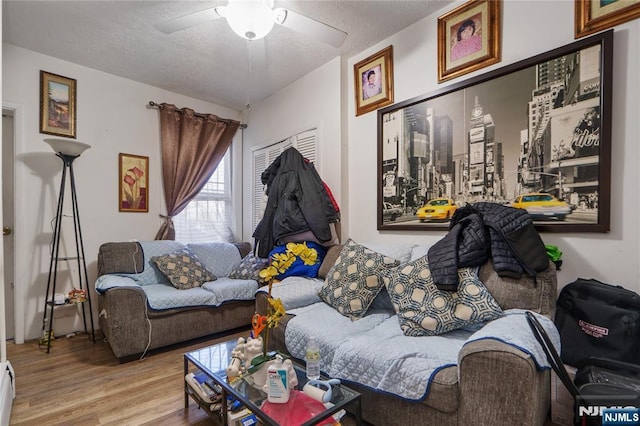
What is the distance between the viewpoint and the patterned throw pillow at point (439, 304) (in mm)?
1535

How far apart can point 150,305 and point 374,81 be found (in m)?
2.61

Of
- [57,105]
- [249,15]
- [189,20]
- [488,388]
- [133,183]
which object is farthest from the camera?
[133,183]

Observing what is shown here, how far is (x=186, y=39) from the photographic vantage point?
Result: 2.53 metres

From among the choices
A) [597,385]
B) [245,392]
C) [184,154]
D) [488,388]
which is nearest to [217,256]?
[184,154]

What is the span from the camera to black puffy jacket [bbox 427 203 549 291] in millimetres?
1550

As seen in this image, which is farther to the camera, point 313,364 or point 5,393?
point 5,393

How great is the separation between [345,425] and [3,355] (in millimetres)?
1906

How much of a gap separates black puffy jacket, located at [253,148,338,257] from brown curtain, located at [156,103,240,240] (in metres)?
1.13

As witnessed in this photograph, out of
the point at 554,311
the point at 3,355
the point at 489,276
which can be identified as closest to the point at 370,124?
the point at 489,276

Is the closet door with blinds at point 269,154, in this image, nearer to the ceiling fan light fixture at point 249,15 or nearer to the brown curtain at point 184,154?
the brown curtain at point 184,154

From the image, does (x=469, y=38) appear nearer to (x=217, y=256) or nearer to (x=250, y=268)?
(x=250, y=268)

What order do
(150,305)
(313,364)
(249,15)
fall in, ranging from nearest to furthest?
(313,364)
(249,15)
(150,305)

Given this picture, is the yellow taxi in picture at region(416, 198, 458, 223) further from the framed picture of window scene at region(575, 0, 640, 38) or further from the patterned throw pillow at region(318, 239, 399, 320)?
the framed picture of window scene at region(575, 0, 640, 38)

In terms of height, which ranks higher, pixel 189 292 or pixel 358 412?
pixel 189 292
